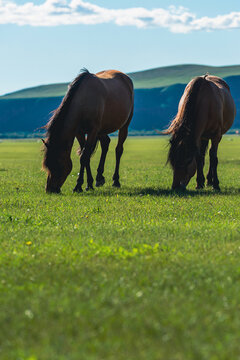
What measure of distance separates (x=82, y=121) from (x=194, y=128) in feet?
9.04

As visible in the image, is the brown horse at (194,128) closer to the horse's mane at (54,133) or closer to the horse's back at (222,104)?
the horse's back at (222,104)

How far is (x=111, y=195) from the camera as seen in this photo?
42.4 feet

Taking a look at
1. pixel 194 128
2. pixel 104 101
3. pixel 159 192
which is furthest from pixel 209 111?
pixel 104 101

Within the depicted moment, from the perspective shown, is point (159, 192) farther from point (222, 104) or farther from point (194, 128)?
point (222, 104)

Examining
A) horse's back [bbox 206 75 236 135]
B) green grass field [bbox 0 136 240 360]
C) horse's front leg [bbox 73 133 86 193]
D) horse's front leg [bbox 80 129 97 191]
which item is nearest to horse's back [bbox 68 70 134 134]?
horse's front leg [bbox 80 129 97 191]

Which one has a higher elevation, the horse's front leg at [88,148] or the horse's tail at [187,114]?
the horse's tail at [187,114]

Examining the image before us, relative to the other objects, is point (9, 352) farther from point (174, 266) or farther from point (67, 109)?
point (67, 109)

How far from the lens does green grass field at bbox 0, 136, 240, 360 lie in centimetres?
393

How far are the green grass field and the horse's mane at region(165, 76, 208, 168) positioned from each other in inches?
121

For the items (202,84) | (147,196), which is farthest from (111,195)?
(202,84)

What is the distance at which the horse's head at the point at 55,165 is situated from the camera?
504 inches

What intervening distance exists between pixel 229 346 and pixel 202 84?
35.9 ft

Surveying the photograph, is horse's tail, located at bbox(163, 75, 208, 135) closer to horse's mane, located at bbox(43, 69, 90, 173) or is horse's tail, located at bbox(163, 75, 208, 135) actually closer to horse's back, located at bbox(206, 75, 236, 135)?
horse's back, located at bbox(206, 75, 236, 135)

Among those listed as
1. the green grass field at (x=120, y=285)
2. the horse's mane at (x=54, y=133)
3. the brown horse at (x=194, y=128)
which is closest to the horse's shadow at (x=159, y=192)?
the brown horse at (x=194, y=128)
